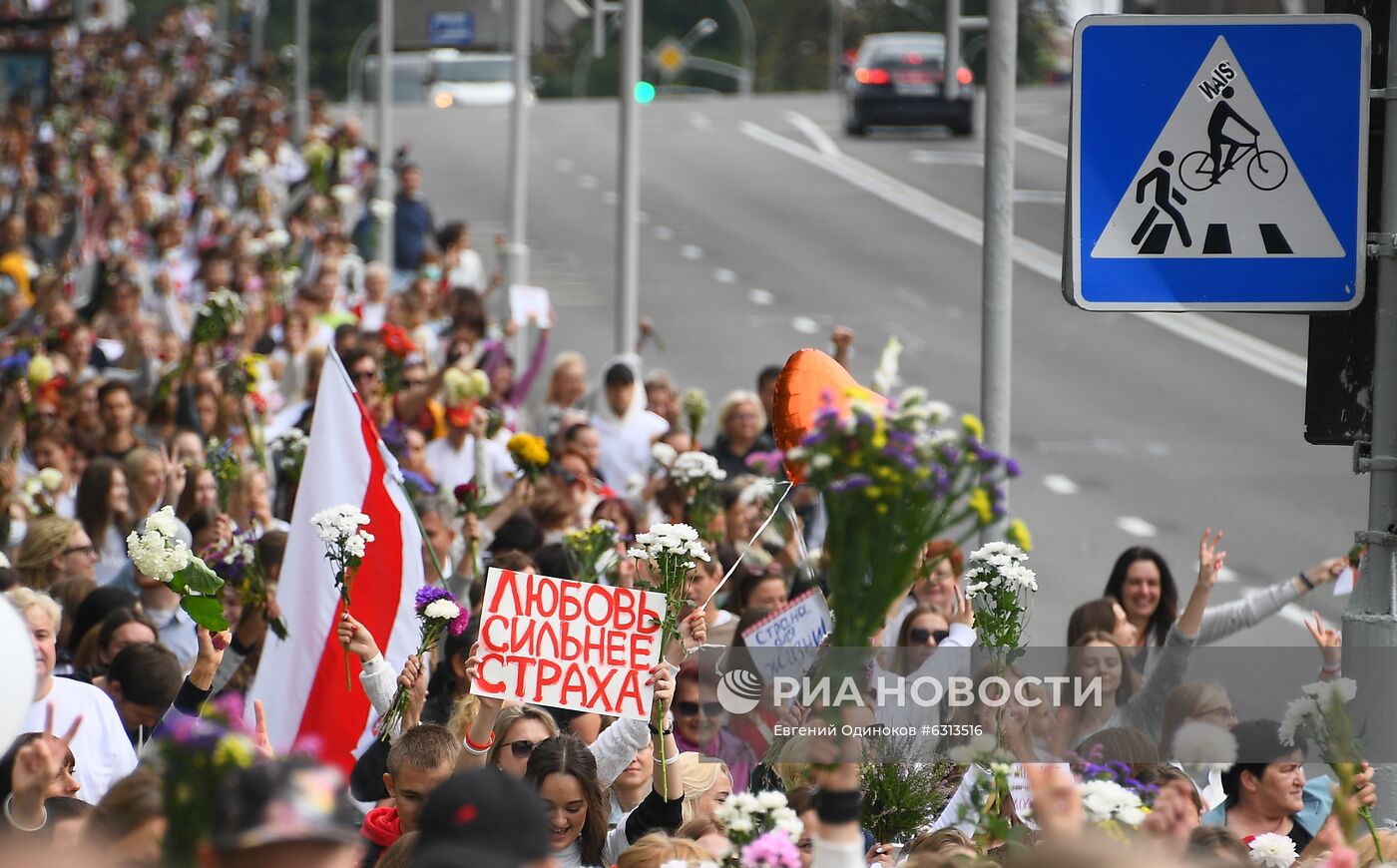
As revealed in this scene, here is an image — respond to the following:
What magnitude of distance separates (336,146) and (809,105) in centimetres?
2901

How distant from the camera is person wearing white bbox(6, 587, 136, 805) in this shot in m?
6.47

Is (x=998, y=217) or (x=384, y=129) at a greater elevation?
(x=998, y=217)

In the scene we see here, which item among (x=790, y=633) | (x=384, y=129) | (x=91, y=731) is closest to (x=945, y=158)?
(x=384, y=129)

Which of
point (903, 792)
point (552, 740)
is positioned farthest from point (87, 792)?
point (903, 792)

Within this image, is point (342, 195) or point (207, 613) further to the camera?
point (342, 195)

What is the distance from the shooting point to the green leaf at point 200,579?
22.0 feet

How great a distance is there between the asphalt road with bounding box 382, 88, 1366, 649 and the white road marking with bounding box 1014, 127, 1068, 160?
0.09 m

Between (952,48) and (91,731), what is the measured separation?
16.6ft

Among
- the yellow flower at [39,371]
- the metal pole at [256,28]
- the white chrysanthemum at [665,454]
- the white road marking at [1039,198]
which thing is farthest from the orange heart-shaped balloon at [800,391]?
the metal pole at [256,28]

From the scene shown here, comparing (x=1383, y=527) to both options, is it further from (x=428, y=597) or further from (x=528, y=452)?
(x=528, y=452)

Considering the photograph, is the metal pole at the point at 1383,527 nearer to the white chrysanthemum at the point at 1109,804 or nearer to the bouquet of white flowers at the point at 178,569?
the white chrysanthemum at the point at 1109,804

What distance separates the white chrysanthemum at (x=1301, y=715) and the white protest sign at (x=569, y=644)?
1759 millimetres

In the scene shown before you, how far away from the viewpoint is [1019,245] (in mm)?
32312

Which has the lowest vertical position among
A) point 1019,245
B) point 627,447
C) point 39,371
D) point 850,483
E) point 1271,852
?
point 1019,245
